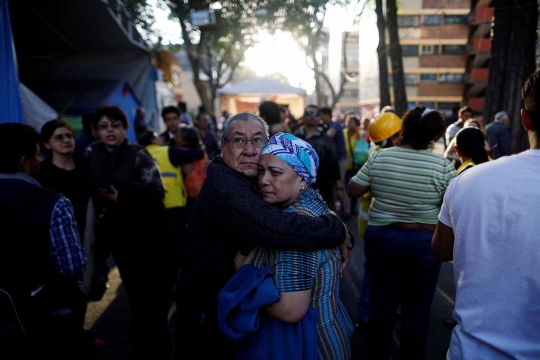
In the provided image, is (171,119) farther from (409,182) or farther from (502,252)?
(502,252)

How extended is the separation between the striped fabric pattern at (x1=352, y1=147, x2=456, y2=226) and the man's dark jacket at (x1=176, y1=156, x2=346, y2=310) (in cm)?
119

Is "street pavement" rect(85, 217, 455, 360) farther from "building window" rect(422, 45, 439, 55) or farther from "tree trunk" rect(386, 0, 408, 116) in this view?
"building window" rect(422, 45, 439, 55)

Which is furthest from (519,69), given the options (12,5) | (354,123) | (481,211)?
Result: (12,5)

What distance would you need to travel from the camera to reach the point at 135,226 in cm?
287

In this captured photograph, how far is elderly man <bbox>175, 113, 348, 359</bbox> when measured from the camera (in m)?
1.33

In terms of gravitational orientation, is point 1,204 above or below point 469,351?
above

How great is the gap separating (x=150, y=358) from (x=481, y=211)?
2665 millimetres

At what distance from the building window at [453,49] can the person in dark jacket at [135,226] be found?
38.1 m

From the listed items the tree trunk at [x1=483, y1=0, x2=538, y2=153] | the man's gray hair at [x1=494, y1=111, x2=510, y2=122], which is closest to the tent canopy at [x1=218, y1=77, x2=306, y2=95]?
the tree trunk at [x1=483, y1=0, x2=538, y2=153]

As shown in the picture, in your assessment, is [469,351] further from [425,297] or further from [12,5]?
[12,5]

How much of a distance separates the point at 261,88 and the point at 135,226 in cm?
1709

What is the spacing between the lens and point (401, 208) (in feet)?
8.25

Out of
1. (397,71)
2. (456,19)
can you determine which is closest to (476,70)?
(456,19)

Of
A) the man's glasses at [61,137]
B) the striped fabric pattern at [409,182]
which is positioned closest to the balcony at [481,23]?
the striped fabric pattern at [409,182]
